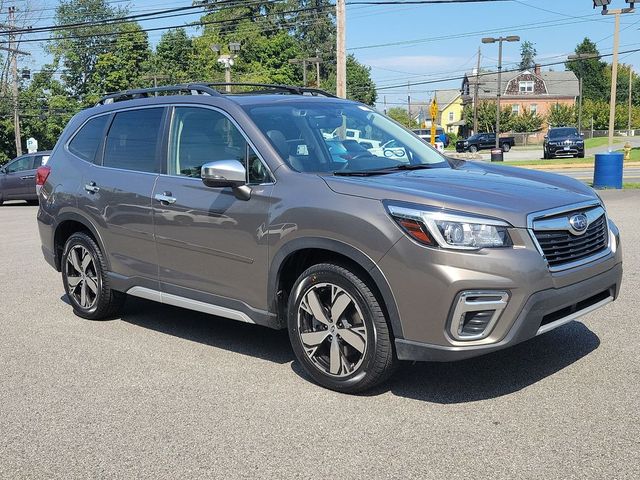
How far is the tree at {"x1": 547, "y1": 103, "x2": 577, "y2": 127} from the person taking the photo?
83188mm

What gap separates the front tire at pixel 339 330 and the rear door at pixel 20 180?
18439 mm

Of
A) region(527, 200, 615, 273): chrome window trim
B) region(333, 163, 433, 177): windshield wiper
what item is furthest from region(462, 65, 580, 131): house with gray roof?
region(527, 200, 615, 273): chrome window trim

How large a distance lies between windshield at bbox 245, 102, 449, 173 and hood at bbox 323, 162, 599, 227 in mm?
315

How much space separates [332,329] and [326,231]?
0.61m

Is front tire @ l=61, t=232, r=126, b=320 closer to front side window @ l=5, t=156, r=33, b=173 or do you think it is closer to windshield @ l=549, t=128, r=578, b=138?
front side window @ l=5, t=156, r=33, b=173

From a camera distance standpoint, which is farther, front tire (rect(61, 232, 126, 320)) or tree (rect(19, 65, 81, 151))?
tree (rect(19, 65, 81, 151))

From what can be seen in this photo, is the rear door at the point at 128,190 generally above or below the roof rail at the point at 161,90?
below

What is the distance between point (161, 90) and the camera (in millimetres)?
5938

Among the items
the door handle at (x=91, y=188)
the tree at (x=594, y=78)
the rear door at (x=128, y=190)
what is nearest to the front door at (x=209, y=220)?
the rear door at (x=128, y=190)

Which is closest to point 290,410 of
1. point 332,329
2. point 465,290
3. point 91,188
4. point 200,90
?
point 332,329

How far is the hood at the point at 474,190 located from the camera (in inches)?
155

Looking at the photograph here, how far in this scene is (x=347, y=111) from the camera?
5613mm

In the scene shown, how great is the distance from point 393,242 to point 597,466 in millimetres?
1509

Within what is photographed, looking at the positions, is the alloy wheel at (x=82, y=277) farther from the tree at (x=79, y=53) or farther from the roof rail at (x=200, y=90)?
the tree at (x=79, y=53)
